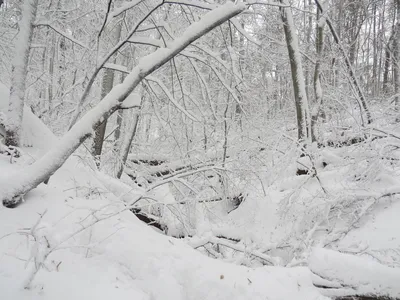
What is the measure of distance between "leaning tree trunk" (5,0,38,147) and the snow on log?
10.9 feet

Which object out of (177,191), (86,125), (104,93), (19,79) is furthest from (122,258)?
(104,93)

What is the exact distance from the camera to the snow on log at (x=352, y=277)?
2.26 metres

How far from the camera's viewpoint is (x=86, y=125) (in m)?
2.77

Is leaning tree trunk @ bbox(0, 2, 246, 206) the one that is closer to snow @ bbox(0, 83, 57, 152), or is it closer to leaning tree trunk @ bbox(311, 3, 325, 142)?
snow @ bbox(0, 83, 57, 152)

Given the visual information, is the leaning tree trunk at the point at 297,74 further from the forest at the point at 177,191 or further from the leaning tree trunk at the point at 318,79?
the leaning tree trunk at the point at 318,79

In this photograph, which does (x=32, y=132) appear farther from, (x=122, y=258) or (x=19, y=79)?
(x=122, y=258)

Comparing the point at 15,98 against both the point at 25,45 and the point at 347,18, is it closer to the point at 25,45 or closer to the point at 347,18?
the point at 25,45

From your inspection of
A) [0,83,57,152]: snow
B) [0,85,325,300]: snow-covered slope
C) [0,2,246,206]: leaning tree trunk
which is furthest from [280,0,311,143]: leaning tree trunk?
[0,83,57,152]: snow

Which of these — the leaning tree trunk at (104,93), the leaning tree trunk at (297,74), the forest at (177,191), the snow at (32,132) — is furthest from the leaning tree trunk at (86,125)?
the leaning tree trunk at (297,74)

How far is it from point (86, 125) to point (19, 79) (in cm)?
141

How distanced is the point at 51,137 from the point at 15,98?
63cm

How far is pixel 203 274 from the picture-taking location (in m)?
2.59

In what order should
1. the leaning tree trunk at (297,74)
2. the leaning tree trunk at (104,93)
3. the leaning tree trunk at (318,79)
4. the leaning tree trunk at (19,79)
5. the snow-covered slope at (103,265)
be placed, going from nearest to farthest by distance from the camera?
the snow-covered slope at (103,265) < the leaning tree trunk at (19,79) < the leaning tree trunk at (104,93) < the leaning tree trunk at (297,74) < the leaning tree trunk at (318,79)

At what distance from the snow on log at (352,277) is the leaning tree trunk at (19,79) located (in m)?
3.33
